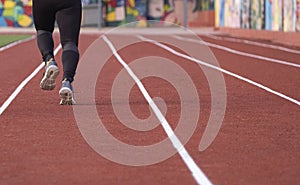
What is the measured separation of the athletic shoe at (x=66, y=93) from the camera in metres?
11.5

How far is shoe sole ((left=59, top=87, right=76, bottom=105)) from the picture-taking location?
11.5m

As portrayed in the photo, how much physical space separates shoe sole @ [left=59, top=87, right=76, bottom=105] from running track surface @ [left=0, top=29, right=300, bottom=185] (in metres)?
0.11

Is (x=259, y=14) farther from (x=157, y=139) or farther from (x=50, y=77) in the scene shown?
(x=157, y=139)

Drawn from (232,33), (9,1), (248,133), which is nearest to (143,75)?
(248,133)

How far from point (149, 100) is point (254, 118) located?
2.24 meters

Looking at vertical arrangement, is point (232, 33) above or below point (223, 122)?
below

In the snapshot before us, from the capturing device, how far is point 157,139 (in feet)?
29.5

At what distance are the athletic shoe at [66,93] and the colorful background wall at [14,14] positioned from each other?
4461cm

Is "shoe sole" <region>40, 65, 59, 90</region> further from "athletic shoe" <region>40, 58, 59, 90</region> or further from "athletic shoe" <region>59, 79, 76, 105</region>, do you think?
"athletic shoe" <region>59, 79, 76, 105</region>

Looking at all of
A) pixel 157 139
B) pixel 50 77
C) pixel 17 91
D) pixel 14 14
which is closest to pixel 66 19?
pixel 50 77

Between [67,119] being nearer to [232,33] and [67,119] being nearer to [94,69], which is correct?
[94,69]

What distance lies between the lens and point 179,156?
8.00 meters

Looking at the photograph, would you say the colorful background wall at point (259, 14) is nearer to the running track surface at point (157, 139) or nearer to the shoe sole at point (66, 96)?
the running track surface at point (157, 139)

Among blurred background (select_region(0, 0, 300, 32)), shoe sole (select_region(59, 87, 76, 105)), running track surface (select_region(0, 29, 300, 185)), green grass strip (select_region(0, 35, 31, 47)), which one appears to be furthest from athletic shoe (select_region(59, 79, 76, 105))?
blurred background (select_region(0, 0, 300, 32))
